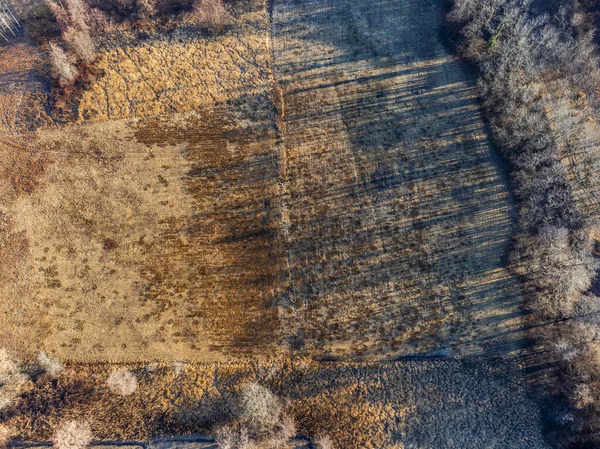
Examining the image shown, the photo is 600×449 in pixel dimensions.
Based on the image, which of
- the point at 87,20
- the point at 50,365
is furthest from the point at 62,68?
the point at 50,365

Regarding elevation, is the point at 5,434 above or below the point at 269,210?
below

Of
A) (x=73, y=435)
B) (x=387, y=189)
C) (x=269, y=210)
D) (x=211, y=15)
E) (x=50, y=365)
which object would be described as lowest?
(x=73, y=435)

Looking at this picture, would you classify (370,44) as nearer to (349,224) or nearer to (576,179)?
(349,224)

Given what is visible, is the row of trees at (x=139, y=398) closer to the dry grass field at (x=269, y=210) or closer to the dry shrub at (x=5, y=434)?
the dry shrub at (x=5, y=434)

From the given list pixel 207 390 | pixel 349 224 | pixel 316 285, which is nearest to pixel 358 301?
pixel 316 285

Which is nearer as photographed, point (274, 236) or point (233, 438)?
point (233, 438)

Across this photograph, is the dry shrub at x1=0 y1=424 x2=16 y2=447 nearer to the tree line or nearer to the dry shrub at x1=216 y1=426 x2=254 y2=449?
the dry shrub at x1=216 y1=426 x2=254 y2=449

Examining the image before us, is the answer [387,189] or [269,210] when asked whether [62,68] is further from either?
[387,189]
